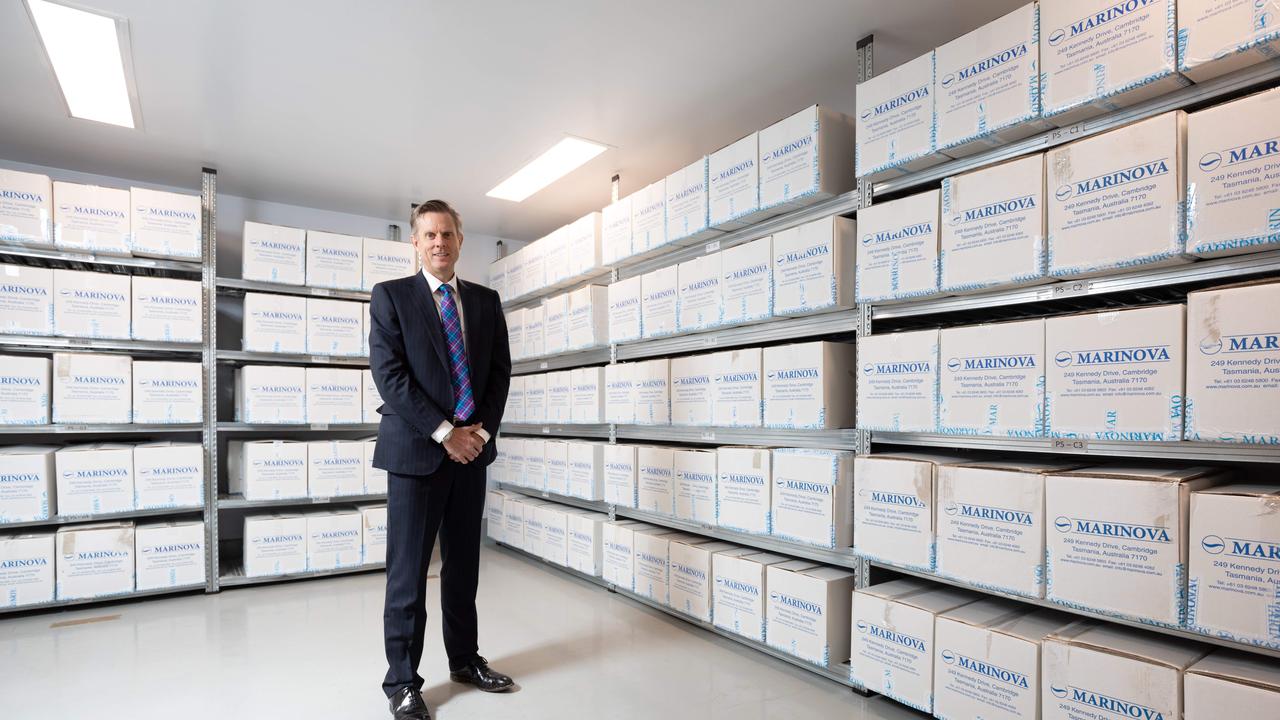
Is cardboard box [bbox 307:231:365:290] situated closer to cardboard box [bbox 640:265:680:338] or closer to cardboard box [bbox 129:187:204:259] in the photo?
cardboard box [bbox 129:187:204:259]

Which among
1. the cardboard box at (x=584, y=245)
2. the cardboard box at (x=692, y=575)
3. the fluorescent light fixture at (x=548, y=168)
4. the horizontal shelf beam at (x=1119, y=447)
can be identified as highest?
the fluorescent light fixture at (x=548, y=168)

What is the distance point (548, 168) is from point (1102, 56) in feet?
9.19

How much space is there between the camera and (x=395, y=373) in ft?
6.93

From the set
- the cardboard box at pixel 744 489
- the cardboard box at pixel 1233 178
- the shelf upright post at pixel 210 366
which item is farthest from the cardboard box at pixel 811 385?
the shelf upright post at pixel 210 366

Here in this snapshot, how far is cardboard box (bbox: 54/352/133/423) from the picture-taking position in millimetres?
3373

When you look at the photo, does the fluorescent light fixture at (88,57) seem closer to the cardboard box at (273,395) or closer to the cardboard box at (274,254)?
the cardboard box at (274,254)

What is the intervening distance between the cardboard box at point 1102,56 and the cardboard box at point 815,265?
0.72 metres

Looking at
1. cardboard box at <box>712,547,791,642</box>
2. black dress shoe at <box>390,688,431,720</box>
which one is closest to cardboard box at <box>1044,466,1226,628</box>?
cardboard box at <box>712,547,791,642</box>

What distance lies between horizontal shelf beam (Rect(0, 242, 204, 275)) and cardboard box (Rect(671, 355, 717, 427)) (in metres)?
2.89

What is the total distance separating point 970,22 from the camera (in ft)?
7.75

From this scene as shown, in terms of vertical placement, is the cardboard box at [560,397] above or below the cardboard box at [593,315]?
below

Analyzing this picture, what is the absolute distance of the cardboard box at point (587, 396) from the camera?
3.61 m

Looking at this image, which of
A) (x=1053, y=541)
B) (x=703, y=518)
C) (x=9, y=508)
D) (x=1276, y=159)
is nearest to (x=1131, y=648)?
(x=1053, y=541)

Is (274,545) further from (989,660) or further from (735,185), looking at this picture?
(989,660)
